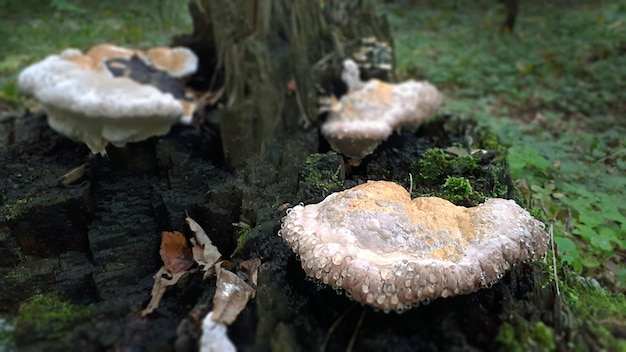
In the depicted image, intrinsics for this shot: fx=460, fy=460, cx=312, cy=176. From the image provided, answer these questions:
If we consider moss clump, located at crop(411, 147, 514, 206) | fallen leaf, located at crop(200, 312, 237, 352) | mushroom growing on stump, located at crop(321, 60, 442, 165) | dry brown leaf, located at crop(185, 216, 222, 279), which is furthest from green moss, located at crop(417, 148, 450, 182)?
fallen leaf, located at crop(200, 312, 237, 352)

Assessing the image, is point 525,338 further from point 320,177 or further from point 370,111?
point 370,111

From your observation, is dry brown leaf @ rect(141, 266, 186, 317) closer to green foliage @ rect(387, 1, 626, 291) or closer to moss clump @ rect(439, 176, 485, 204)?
moss clump @ rect(439, 176, 485, 204)

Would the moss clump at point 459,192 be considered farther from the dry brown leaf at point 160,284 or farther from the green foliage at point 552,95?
the dry brown leaf at point 160,284

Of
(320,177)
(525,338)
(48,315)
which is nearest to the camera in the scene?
(525,338)

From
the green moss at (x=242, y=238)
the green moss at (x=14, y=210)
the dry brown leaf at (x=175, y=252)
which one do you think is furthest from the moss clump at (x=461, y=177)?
the green moss at (x=14, y=210)

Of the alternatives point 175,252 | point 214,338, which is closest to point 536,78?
point 175,252
